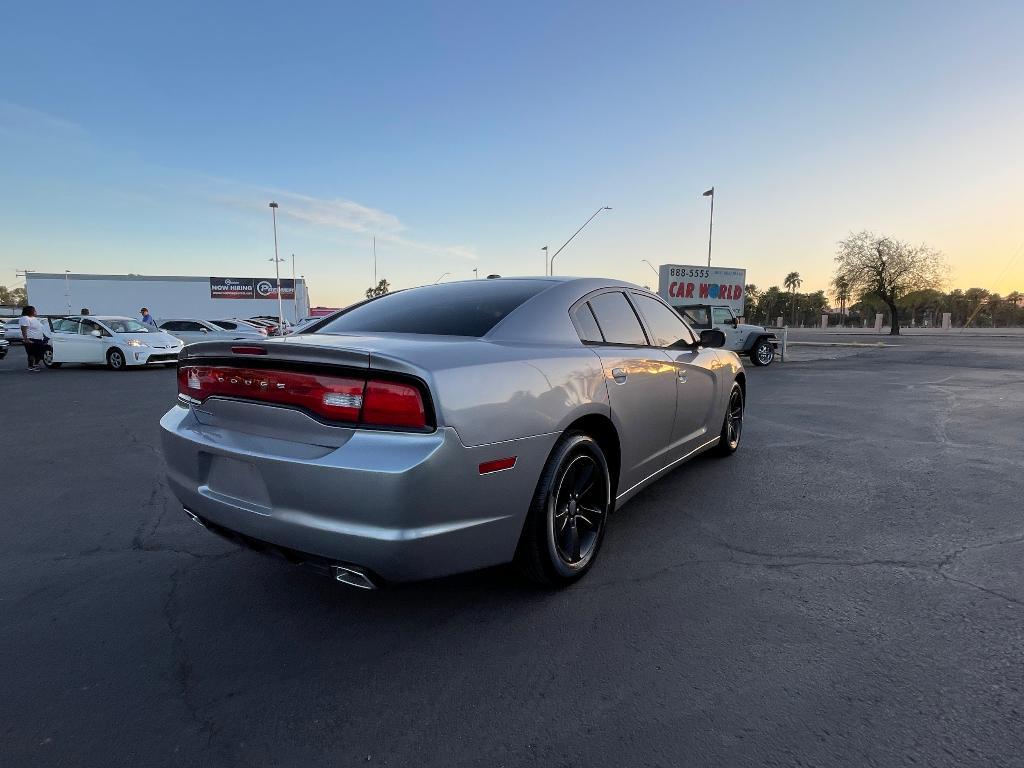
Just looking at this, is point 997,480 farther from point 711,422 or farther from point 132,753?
point 132,753

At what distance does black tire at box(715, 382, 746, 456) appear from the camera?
5116 millimetres

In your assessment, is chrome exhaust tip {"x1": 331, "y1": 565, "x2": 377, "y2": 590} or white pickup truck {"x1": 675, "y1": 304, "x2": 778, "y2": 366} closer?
chrome exhaust tip {"x1": 331, "y1": 565, "x2": 377, "y2": 590}

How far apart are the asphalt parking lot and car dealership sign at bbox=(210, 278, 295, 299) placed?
49480 mm

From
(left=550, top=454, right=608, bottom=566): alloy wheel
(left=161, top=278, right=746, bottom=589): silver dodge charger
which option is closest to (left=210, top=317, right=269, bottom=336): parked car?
(left=161, top=278, right=746, bottom=589): silver dodge charger

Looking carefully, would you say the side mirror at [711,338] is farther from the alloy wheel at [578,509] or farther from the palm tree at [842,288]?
Answer: the palm tree at [842,288]

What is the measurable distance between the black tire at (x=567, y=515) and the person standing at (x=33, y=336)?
54.9ft

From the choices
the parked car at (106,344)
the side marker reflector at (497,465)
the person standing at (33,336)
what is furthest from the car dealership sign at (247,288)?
the side marker reflector at (497,465)

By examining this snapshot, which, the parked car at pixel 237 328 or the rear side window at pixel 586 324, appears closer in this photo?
the rear side window at pixel 586 324

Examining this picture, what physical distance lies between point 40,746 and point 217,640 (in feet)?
2.12

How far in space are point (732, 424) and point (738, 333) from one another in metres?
11.5

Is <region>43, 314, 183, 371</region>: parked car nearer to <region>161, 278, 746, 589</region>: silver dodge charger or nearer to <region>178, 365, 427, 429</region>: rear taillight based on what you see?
<region>161, 278, 746, 589</region>: silver dodge charger

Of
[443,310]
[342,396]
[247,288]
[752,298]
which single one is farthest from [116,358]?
[752,298]

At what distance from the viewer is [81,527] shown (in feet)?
11.9

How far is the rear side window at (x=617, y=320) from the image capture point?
334 cm
